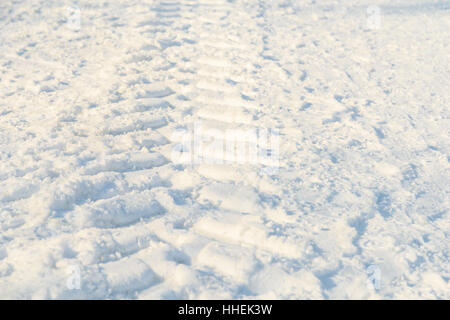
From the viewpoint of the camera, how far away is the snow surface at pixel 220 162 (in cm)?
233

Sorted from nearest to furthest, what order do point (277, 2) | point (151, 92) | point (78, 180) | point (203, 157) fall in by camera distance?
point (78, 180) < point (203, 157) < point (151, 92) < point (277, 2)

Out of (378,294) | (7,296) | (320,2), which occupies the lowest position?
(378,294)


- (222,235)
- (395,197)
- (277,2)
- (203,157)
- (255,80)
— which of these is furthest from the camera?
(277,2)

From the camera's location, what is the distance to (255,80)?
436 cm

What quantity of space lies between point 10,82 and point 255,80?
2363mm

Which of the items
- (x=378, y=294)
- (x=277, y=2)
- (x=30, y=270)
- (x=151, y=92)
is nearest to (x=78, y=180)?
(x=30, y=270)

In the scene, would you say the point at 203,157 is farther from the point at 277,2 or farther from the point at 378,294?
the point at 277,2

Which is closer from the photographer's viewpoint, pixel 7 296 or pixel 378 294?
pixel 7 296

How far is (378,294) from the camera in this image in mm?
2277

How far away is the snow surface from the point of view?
2.33m

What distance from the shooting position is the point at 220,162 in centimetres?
319
